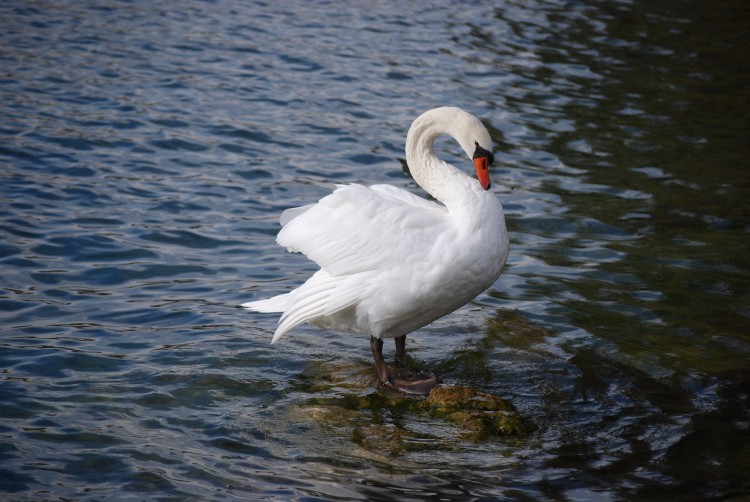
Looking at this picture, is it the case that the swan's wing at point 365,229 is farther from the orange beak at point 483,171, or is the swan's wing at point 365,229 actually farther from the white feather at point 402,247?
the orange beak at point 483,171

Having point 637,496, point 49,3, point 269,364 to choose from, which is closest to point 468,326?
point 269,364

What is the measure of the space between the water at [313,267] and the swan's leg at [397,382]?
12 centimetres

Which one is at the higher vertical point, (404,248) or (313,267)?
(404,248)

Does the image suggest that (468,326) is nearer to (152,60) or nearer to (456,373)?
(456,373)

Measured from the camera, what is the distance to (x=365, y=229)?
6.02m

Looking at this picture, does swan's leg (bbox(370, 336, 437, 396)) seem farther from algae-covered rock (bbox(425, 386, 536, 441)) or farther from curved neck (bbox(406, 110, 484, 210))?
curved neck (bbox(406, 110, 484, 210))

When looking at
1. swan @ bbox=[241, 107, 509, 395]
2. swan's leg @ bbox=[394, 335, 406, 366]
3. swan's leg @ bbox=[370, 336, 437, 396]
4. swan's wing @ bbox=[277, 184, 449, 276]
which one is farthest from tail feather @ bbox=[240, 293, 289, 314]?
swan's leg @ bbox=[394, 335, 406, 366]

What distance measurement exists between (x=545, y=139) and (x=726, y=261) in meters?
3.67

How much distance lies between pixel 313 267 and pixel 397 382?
2.45 meters

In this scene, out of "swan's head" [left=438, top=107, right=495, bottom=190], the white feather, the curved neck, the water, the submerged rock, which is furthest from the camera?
"swan's head" [left=438, top=107, right=495, bottom=190]

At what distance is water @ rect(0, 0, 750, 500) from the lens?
210 inches

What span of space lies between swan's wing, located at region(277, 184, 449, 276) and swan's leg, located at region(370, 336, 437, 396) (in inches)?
22.5

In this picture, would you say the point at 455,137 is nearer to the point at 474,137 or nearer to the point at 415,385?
the point at 474,137

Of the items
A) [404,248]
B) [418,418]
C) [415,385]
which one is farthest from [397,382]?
[404,248]
